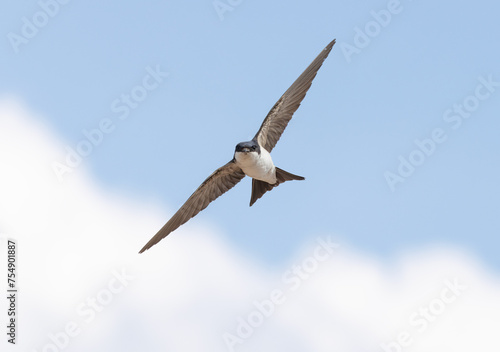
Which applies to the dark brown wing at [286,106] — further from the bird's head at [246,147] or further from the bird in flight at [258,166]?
the bird's head at [246,147]

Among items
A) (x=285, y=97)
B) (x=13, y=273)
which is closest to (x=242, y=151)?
(x=285, y=97)

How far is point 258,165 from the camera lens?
674 inches

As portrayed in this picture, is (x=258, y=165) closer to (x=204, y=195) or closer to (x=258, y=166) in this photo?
(x=258, y=166)

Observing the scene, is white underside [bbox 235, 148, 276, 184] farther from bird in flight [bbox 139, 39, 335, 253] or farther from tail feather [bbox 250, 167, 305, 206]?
tail feather [bbox 250, 167, 305, 206]

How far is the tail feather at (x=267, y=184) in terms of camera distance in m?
17.8

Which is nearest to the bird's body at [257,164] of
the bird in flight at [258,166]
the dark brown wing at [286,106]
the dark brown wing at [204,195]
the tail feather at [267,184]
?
the bird in flight at [258,166]

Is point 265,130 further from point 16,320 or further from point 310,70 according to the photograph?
point 16,320

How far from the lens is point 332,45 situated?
18922 mm

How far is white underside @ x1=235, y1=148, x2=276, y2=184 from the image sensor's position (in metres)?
16.9

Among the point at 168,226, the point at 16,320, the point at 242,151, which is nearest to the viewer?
the point at 242,151

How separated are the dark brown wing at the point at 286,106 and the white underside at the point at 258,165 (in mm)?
701

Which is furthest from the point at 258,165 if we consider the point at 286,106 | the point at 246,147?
the point at 286,106

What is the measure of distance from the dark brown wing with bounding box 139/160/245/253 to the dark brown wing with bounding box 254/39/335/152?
0.89 metres

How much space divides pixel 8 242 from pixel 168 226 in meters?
3.84
